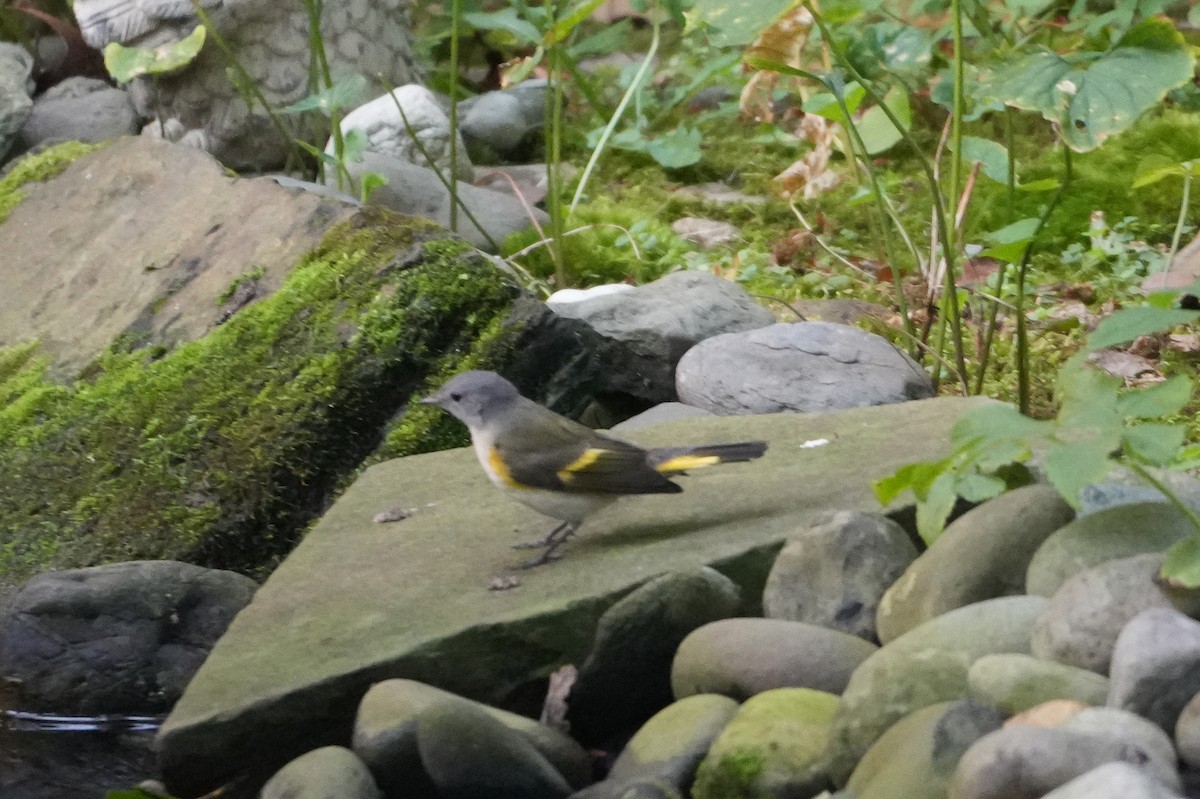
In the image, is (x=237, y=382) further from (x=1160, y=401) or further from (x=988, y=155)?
(x=1160, y=401)

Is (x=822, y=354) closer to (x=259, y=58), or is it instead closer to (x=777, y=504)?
(x=777, y=504)

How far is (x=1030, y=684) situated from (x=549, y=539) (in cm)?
129

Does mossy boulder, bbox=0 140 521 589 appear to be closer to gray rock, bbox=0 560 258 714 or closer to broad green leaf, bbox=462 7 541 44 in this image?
gray rock, bbox=0 560 258 714

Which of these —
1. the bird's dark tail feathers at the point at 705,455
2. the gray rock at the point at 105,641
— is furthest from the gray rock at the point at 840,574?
the gray rock at the point at 105,641

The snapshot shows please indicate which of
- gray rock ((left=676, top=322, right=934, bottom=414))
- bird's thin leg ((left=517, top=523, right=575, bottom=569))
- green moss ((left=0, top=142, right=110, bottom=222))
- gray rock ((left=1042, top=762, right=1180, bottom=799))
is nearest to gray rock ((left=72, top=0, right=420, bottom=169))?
green moss ((left=0, top=142, right=110, bottom=222))

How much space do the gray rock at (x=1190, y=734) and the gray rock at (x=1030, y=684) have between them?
15cm

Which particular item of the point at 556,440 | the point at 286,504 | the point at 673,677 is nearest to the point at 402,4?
the point at 286,504

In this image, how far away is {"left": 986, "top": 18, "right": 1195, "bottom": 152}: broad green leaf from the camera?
319 cm

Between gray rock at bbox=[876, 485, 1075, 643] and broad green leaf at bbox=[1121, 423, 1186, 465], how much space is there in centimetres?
44

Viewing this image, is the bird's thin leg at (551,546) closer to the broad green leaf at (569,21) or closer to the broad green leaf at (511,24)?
the broad green leaf at (569,21)

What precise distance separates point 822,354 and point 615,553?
1.40 metres

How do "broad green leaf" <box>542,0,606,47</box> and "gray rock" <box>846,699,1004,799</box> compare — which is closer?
"gray rock" <box>846,699,1004,799</box>

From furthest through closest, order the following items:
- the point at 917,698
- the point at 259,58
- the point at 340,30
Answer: the point at 340,30 < the point at 259,58 < the point at 917,698

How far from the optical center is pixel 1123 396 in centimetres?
227
